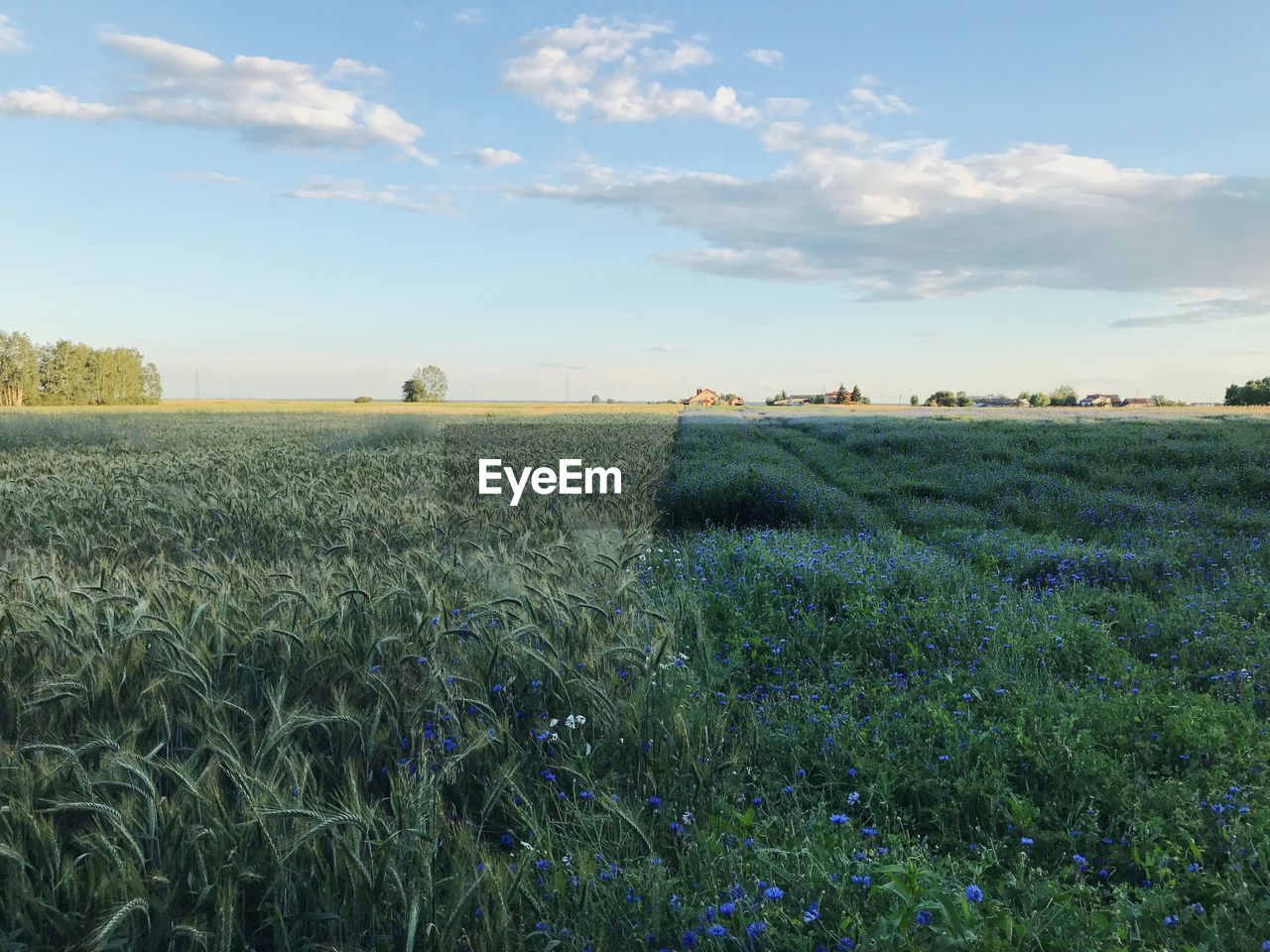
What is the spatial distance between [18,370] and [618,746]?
114 m

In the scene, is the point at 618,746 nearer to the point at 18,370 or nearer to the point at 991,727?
the point at 991,727

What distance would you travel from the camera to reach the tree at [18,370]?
3558 inches

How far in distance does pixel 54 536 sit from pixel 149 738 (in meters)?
6.48

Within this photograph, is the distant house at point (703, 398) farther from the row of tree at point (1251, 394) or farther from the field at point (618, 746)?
the field at point (618, 746)

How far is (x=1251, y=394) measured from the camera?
3078 inches

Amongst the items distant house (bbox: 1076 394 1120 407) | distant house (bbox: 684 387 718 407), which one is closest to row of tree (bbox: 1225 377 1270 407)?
distant house (bbox: 1076 394 1120 407)

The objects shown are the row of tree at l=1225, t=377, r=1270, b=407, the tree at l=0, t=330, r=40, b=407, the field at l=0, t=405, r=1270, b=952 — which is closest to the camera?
the field at l=0, t=405, r=1270, b=952

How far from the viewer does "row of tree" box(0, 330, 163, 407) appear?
91.4 meters

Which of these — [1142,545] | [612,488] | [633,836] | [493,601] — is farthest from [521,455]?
[633,836]

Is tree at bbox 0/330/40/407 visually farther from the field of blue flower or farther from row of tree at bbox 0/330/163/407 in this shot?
the field of blue flower

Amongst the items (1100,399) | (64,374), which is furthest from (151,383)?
(1100,399)

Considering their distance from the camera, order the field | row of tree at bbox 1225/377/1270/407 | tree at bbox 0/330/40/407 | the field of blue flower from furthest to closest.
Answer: tree at bbox 0/330/40/407 < row of tree at bbox 1225/377/1270/407 < the field of blue flower < the field

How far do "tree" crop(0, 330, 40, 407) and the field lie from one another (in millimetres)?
105295

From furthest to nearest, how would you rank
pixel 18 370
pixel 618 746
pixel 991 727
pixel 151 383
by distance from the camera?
pixel 151 383 < pixel 18 370 < pixel 991 727 < pixel 618 746
